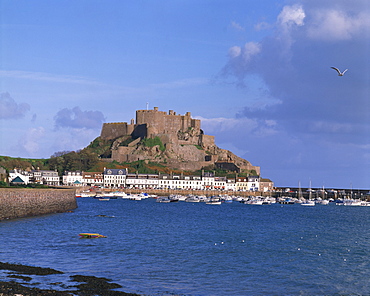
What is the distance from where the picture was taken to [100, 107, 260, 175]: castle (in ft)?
564

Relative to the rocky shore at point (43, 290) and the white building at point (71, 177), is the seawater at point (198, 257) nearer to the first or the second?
the rocky shore at point (43, 290)

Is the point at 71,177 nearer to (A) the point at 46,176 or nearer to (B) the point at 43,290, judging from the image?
(A) the point at 46,176

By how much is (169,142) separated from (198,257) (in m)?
139

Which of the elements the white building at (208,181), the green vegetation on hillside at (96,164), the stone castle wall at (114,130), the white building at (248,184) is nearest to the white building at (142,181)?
the green vegetation on hillside at (96,164)

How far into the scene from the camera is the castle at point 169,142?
17188cm

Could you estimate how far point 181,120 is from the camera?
183 metres

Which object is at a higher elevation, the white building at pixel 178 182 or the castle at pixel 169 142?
the castle at pixel 169 142

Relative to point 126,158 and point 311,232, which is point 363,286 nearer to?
point 311,232

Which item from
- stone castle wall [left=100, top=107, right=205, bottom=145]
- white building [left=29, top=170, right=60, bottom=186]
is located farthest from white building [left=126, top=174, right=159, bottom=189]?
white building [left=29, top=170, right=60, bottom=186]

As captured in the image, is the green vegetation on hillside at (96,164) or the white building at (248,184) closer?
the green vegetation on hillside at (96,164)

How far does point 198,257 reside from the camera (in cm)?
3684

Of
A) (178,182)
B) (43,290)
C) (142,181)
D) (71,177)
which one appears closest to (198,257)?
(43,290)

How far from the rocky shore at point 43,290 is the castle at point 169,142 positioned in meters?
141

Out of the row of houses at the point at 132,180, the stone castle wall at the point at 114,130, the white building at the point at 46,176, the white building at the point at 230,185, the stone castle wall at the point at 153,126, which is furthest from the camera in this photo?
the stone castle wall at the point at 114,130
